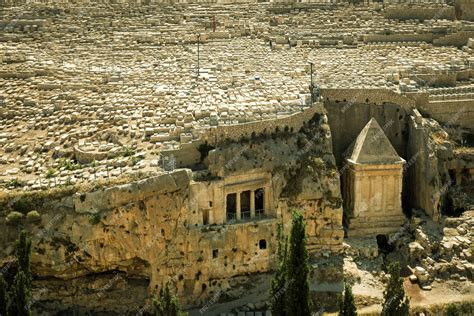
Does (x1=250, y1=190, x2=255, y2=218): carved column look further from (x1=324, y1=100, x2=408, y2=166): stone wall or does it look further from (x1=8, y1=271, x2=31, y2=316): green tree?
(x1=8, y1=271, x2=31, y2=316): green tree

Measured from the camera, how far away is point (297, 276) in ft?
87.4

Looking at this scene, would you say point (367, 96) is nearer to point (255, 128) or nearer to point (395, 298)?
point (255, 128)

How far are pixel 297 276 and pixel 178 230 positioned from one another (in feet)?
21.0

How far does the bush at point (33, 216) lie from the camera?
29.8m

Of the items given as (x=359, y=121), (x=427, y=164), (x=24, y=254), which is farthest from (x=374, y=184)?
(x=24, y=254)

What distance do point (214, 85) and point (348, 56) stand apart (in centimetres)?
1053

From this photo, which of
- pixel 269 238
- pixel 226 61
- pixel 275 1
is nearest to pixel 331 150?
pixel 269 238

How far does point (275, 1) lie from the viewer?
192 ft

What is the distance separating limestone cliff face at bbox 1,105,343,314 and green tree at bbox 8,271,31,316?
13.1 feet

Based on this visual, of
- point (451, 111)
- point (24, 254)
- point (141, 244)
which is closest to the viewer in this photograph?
point (24, 254)

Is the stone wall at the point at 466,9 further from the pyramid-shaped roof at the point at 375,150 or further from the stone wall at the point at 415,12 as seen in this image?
the pyramid-shaped roof at the point at 375,150

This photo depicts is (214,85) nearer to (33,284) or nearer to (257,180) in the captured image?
(257,180)

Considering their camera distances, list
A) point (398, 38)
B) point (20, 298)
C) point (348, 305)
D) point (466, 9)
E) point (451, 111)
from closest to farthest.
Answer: point (20, 298), point (348, 305), point (451, 111), point (398, 38), point (466, 9)

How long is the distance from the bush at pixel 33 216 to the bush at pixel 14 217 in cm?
31
